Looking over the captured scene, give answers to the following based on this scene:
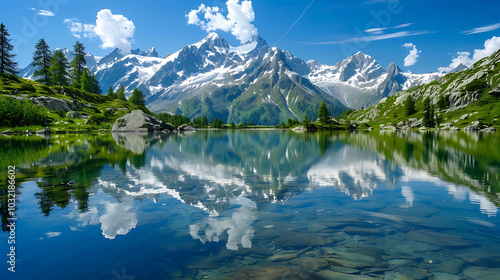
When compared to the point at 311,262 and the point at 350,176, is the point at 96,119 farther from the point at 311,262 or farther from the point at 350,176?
the point at 311,262

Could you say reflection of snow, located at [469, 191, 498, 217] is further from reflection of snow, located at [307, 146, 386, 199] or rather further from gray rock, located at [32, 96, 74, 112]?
gray rock, located at [32, 96, 74, 112]

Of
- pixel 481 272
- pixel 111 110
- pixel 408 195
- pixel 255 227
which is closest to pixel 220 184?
pixel 255 227

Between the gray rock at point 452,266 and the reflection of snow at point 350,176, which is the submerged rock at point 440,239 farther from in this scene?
the reflection of snow at point 350,176

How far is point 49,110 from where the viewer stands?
390 feet

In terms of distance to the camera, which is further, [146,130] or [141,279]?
[146,130]

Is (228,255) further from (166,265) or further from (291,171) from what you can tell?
(291,171)

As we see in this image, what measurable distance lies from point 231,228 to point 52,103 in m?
141

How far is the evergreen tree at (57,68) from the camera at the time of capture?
148250 mm

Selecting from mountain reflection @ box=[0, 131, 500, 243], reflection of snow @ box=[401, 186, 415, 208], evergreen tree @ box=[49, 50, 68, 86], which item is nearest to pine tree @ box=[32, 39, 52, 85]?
evergreen tree @ box=[49, 50, 68, 86]

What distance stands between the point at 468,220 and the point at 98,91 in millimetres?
213301

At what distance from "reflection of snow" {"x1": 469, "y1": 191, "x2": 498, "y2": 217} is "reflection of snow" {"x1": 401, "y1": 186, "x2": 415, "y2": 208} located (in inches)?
126

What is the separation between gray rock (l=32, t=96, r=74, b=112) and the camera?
4596 inches

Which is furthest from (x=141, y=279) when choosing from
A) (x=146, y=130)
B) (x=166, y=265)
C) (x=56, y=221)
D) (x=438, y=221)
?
(x=146, y=130)

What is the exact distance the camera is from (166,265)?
8719mm
